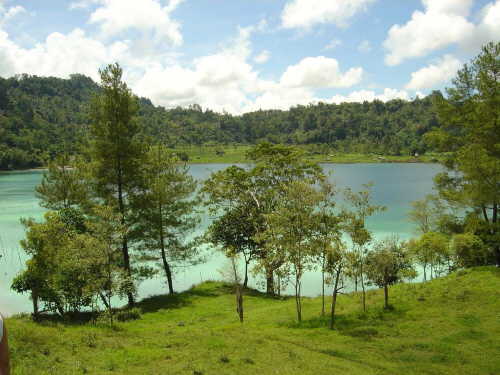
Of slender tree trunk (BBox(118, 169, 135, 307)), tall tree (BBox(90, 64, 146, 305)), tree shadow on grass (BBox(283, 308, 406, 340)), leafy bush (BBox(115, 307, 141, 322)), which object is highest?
tall tree (BBox(90, 64, 146, 305))

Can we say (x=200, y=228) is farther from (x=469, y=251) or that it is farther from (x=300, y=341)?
(x=300, y=341)

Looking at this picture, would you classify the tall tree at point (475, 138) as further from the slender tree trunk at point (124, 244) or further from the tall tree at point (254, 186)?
Answer: the slender tree trunk at point (124, 244)

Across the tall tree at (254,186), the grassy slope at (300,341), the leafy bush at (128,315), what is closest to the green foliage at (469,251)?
the grassy slope at (300,341)

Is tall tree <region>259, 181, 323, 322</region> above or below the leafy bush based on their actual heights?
above

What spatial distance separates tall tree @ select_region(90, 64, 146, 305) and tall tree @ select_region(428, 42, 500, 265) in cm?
2447

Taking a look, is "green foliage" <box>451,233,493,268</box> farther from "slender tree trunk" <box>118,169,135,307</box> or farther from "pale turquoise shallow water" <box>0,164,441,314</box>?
"slender tree trunk" <box>118,169,135,307</box>

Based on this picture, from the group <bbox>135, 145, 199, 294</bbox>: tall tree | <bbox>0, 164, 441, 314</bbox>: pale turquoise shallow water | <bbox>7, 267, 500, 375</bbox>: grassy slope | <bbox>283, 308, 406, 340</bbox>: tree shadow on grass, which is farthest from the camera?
<bbox>0, 164, 441, 314</bbox>: pale turquoise shallow water

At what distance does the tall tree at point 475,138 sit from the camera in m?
27.3

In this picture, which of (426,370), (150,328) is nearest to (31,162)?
(150,328)

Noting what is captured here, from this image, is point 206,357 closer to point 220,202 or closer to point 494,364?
point 494,364

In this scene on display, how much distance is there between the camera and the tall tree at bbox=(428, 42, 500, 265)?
2727 centimetres

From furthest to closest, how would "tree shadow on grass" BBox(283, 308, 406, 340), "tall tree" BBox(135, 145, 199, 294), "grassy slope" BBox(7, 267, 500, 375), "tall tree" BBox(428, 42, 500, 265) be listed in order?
"tall tree" BBox(135, 145, 199, 294) → "tall tree" BBox(428, 42, 500, 265) → "tree shadow on grass" BBox(283, 308, 406, 340) → "grassy slope" BBox(7, 267, 500, 375)

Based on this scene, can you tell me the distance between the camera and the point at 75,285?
2202cm

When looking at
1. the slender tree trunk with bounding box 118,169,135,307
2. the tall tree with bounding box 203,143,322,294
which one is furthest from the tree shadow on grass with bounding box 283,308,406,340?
the slender tree trunk with bounding box 118,169,135,307
